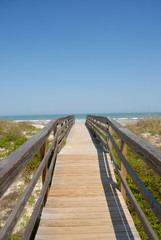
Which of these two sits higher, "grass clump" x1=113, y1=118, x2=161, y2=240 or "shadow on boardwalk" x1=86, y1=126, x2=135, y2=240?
"shadow on boardwalk" x1=86, y1=126, x2=135, y2=240

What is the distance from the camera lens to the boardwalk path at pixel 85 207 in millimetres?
2266

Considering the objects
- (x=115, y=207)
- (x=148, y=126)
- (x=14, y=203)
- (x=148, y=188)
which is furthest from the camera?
(x=148, y=126)

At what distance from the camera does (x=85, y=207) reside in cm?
286

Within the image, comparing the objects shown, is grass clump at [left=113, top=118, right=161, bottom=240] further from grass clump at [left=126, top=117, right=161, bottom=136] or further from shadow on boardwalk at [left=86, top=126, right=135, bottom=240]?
grass clump at [left=126, top=117, right=161, bottom=136]

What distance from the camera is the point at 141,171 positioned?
200 inches

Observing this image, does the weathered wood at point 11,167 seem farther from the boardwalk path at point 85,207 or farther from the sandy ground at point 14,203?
the sandy ground at point 14,203

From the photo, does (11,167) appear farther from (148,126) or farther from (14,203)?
(148,126)

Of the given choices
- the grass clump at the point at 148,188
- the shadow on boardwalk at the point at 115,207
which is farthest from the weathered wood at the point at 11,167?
the grass clump at the point at 148,188

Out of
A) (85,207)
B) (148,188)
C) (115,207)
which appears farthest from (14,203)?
(148,188)

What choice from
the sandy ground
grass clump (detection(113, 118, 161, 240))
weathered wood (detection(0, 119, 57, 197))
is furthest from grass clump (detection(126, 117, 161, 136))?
weathered wood (detection(0, 119, 57, 197))

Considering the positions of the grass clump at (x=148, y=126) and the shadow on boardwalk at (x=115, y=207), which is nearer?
the shadow on boardwalk at (x=115, y=207)

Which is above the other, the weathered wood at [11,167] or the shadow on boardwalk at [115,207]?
the weathered wood at [11,167]

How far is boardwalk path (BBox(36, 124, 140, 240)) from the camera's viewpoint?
7.43 ft

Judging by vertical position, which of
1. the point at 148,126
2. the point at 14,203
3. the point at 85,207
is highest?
the point at 148,126
